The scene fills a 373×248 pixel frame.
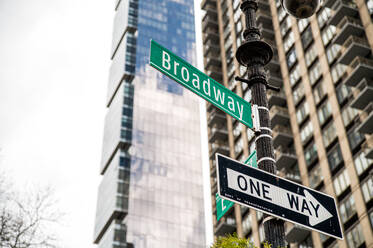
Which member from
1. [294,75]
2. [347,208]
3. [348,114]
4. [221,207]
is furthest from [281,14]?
[221,207]

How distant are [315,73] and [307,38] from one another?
16.3ft

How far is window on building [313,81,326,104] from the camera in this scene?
4769cm

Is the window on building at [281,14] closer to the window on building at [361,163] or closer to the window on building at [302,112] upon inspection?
the window on building at [302,112]

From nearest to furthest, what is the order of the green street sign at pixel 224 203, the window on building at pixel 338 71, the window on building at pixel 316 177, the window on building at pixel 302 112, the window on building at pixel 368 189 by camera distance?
the green street sign at pixel 224 203 < the window on building at pixel 368 189 < the window on building at pixel 316 177 < the window on building at pixel 338 71 < the window on building at pixel 302 112

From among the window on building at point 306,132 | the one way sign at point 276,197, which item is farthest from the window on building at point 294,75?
the one way sign at point 276,197

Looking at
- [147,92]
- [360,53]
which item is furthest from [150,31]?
[360,53]

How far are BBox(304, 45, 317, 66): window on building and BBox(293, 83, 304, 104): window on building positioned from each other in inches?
97.5

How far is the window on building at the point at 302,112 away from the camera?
163 feet

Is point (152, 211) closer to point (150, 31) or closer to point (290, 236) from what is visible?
point (150, 31)

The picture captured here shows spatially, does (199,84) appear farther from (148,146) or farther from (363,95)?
(148,146)

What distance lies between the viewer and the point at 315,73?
49.7 metres

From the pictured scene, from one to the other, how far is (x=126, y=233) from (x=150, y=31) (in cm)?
4969

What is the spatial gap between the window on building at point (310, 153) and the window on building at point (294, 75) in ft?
28.0

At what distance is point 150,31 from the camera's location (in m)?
121
